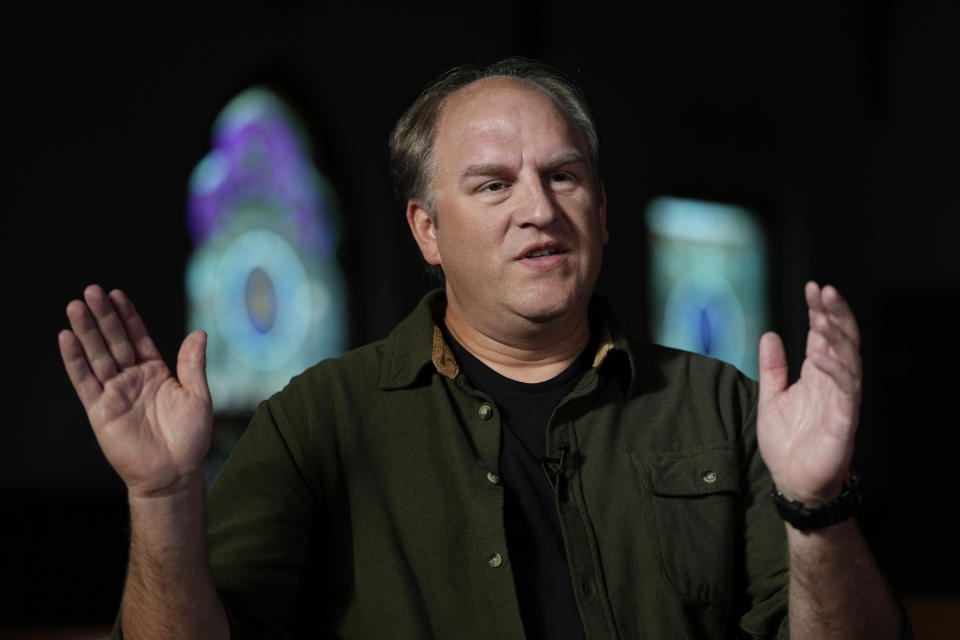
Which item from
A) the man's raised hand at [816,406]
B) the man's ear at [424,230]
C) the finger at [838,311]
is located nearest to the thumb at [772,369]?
the man's raised hand at [816,406]

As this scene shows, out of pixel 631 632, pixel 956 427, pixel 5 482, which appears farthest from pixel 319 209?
pixel 631 632

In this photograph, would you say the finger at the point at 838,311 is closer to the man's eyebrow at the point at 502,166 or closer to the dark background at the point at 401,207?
the man's eyebrow at the point at 502,166

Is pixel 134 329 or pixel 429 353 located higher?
pixel 134 329

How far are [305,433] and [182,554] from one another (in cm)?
40

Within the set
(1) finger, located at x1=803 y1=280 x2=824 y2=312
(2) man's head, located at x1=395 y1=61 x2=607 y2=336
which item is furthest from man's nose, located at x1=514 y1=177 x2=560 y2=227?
(1) finger, located at x1=803 y1=280 x2=824 y2=312

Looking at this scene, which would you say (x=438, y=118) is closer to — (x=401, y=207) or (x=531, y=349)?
(x=531, y=349)

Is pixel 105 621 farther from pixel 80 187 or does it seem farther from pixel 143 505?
pixel 143 505

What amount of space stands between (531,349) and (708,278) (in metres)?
4.89

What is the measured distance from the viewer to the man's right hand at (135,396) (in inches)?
57.9

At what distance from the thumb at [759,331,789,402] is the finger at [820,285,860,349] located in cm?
12

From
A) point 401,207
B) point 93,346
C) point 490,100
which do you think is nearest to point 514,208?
point 490,100

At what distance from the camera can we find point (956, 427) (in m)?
6.61

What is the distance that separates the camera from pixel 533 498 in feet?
6.11

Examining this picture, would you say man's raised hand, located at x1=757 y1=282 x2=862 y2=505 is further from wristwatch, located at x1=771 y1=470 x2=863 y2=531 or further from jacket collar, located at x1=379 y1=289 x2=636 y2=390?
jacket collar, located at x1=379 y1=289 x2=636 y2=390
